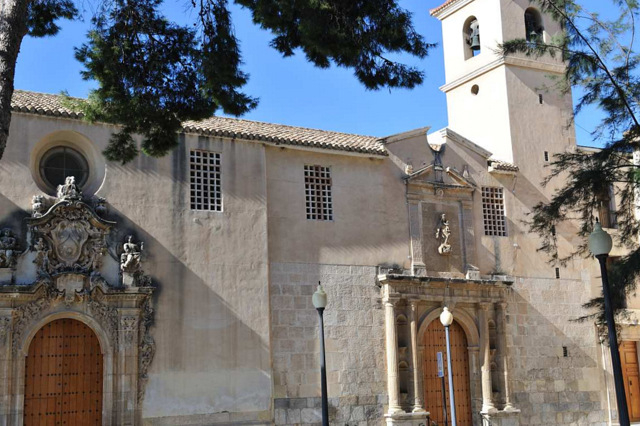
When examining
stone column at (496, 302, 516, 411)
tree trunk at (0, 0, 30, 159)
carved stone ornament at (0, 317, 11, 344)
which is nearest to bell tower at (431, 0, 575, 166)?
stone column at (496, 302, 516, 411)

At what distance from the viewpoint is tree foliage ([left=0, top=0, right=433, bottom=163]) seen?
13.1 m

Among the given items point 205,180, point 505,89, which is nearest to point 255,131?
point 205,180

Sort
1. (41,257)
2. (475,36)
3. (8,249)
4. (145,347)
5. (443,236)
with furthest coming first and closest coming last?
(475,36), (443,236), (145,347), (41,257), (8,249)

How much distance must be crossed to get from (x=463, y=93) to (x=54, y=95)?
13833 millimetres

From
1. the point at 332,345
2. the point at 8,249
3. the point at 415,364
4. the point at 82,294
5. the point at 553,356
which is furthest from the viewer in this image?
the point at 553,356

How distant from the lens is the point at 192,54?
535 inches

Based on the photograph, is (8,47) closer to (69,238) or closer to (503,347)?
(69,238)

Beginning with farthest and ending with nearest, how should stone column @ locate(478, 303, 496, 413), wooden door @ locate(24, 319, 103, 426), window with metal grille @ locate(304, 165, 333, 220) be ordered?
stone column @ locate(478, 303, 496, 413) < window with metal grille @ locate(304, 165, 333, 220) < wooden door @ locate(24, 319, 103, 426)

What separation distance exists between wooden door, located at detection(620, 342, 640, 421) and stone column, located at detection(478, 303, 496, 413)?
5192 mm

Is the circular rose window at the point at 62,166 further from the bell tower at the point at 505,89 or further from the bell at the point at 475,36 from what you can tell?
the bell at the point at 475,36

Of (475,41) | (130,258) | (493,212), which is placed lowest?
(130,258)

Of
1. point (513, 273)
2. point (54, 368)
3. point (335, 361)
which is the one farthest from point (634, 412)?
point (54, 368)

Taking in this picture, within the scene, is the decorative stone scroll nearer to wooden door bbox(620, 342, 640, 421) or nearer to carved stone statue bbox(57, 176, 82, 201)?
carved stone statue bbox(57, 176, 82, 201)

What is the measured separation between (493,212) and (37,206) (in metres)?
13.3
